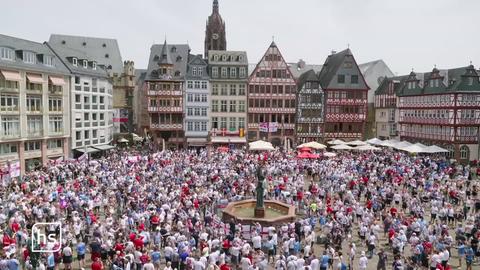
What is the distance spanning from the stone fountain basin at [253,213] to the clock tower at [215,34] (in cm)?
6849

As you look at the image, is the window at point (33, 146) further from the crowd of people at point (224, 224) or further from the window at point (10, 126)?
the crowd of people at point (224, 224)

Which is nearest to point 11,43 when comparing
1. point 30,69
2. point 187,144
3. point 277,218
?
point 30,69

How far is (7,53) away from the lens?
39938 millimetres

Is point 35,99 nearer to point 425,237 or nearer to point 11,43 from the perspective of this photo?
point 11,43

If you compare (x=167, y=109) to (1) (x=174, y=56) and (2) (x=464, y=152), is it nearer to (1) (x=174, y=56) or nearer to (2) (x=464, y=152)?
(1) (x=174, y=56)

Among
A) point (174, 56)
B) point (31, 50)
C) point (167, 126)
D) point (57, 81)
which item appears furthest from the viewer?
point (174, 56)

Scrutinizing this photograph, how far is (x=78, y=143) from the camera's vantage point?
49.6 meters

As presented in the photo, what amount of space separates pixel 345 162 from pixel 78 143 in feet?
98.2

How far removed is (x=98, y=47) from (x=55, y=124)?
89.4ft

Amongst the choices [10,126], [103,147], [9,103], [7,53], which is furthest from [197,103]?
[7,53]

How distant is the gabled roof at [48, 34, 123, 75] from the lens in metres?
66.9

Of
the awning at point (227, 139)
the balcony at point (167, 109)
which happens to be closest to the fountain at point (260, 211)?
the awning at point (227, 139)

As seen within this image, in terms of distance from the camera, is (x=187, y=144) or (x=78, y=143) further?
(x=187, y=144)

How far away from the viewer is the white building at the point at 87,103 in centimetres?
4916
